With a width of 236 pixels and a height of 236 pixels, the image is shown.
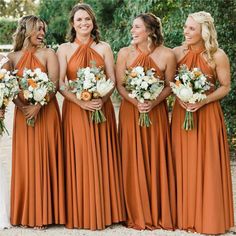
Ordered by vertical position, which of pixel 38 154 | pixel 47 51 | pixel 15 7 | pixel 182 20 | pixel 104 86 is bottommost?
pixel 38 154

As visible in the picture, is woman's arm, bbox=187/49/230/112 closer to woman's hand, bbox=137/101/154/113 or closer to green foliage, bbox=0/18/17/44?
woman's hand, bbox=137/101/154/113

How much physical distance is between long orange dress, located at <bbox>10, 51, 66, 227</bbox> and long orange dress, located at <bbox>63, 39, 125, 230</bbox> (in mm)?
109

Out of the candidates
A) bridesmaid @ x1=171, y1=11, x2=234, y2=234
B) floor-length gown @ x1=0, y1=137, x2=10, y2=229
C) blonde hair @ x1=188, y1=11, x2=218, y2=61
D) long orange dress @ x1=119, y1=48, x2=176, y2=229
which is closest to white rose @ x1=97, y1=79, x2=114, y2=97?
long orange dress @ x1=119, y1=48, x2=176, y2=229

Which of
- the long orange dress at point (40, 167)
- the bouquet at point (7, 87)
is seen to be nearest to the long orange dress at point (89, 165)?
the long orange dress at point (40, 167)

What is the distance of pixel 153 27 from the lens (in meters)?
6.64

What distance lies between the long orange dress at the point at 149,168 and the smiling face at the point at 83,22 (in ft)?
3.00

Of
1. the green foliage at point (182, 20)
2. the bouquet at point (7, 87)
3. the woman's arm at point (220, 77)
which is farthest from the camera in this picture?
the green foliage at point (182, 20)

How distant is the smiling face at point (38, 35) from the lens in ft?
21.5

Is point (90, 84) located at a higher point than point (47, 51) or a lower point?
lower

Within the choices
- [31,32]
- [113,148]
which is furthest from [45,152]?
[31,32]

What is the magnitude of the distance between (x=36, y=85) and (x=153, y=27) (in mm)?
1457

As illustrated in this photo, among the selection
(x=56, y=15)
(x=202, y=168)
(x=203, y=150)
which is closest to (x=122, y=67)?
(x=203, y=150)

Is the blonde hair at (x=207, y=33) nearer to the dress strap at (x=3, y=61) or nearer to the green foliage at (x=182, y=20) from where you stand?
the dress strap at (x=3, y=61)

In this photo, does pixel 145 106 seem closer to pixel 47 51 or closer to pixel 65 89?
pixel 65 89
